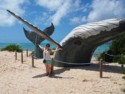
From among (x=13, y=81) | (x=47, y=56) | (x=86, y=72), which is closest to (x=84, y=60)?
(x=86, y=72)

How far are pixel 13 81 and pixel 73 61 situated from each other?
15.6ft

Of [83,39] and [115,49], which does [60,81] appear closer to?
[83,39]

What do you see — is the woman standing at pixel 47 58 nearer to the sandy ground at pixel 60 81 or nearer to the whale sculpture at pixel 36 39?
the sandy ground at pixel 60 81

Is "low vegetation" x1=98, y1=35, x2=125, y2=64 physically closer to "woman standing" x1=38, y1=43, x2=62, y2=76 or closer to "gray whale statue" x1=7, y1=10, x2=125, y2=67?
"gray whale statue" x1=7, y1=10, x2=125, y2=67

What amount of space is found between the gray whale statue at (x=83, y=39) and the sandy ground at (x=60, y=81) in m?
0.63

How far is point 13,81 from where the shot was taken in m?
14.1

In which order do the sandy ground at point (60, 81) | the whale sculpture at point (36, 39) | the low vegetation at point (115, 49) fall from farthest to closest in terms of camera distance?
the whale sculpture at point (36, 39)
the low vegetation at point (115, 49)
the sandy ground at point (60, 81)

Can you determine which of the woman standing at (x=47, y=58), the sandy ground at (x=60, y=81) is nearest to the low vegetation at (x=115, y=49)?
the sandy ground at (x=60, y=81)

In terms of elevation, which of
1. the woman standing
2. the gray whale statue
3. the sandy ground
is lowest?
the sandy ground

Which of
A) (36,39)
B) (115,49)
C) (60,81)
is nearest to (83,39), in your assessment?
(60,81)

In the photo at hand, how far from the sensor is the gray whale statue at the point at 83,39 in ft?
53.8

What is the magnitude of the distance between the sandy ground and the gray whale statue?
0.63 meters

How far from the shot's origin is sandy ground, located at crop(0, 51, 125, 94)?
39.9 ft

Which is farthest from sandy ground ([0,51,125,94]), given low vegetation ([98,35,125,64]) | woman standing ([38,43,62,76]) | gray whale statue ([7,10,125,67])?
low vegetation ([98,35,125,64])
